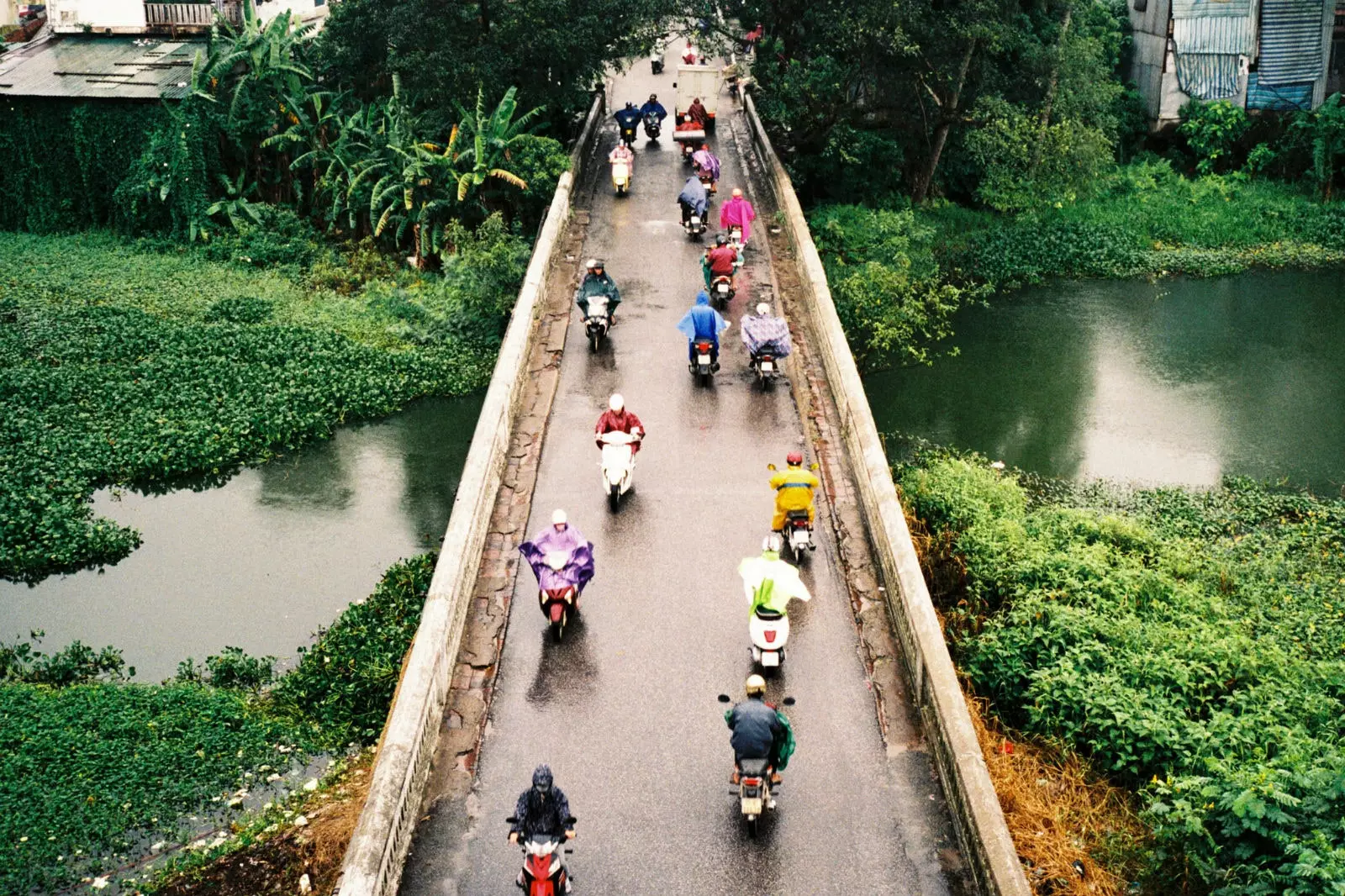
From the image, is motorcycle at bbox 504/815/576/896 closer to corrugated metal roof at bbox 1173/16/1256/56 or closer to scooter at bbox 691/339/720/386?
scooter at bbox 691/339/720/386

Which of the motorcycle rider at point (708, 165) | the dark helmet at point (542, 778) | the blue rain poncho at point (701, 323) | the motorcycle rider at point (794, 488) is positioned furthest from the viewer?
the motorcycle rider at point (708, 165)

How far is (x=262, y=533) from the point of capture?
58.2ft

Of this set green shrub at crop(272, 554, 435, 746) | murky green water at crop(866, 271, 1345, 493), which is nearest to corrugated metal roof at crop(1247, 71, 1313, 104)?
murky green water at crop(866, 271, 1345, 493)

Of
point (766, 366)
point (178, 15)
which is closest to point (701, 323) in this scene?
point (766, 366)

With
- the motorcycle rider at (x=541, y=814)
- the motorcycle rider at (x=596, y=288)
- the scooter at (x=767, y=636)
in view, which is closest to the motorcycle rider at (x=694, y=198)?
the motorcycle rider at (x=596, y=288)

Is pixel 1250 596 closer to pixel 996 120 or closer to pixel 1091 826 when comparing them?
pixel 1091 826

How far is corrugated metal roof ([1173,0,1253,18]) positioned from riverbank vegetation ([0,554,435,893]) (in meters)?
26.3

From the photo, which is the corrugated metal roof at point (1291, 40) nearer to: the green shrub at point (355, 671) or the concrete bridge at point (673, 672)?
the concrete bridge at point (673, 672)

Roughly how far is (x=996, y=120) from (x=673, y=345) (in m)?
11.6

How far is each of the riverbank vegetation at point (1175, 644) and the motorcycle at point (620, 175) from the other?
330 inches

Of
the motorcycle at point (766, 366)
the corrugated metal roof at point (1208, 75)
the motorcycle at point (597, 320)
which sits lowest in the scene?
the motorcycle at point (766, 366)

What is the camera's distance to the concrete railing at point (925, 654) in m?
8.51

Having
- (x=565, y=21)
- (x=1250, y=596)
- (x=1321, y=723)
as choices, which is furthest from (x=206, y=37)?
(x=1321, y=723)

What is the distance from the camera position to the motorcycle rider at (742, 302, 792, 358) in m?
15.9
